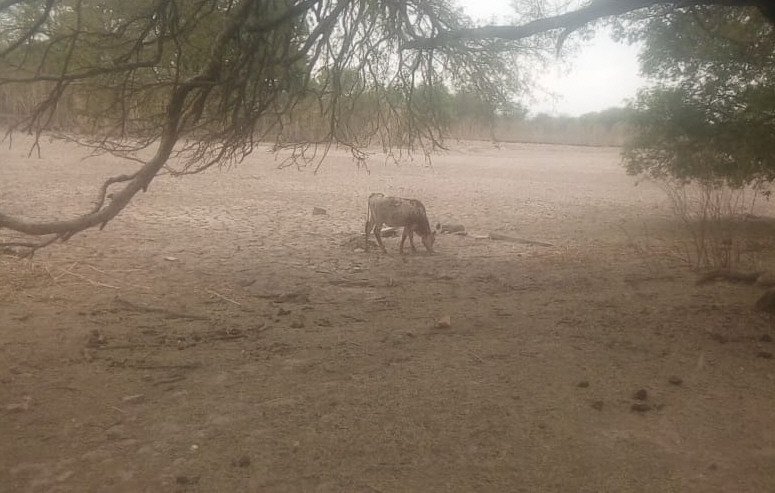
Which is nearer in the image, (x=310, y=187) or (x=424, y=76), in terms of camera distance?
(x=424, y=76)

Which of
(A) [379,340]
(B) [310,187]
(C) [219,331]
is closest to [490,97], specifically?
(A) [379,340]

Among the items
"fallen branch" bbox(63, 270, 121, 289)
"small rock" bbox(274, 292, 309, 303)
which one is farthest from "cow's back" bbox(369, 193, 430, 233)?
"fallen branch" bbox(63, 270, 121, 289)

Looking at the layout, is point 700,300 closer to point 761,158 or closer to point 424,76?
point 424,76

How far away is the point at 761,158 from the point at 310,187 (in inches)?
397

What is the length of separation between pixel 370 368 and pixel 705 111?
30.2ft

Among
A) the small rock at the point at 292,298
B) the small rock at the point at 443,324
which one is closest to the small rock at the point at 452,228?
the small rock at the point at 292,298

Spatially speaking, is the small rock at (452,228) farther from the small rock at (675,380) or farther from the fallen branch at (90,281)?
the small rock at (675,380)

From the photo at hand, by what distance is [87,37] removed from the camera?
6.45 metres

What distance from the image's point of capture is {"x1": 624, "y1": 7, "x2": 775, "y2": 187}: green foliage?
9.55 meters

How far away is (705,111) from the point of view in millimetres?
11266

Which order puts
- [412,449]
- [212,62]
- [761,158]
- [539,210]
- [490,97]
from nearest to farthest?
[412,449] → [212,62] → [490,97] → [761,158] → [539,210]

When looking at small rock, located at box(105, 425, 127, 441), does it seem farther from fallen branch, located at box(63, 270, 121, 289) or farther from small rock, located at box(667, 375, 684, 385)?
small rock, located at box(667, 375, 684, 385)

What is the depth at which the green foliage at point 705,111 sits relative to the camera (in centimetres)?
955

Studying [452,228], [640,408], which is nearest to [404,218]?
[452,228]
